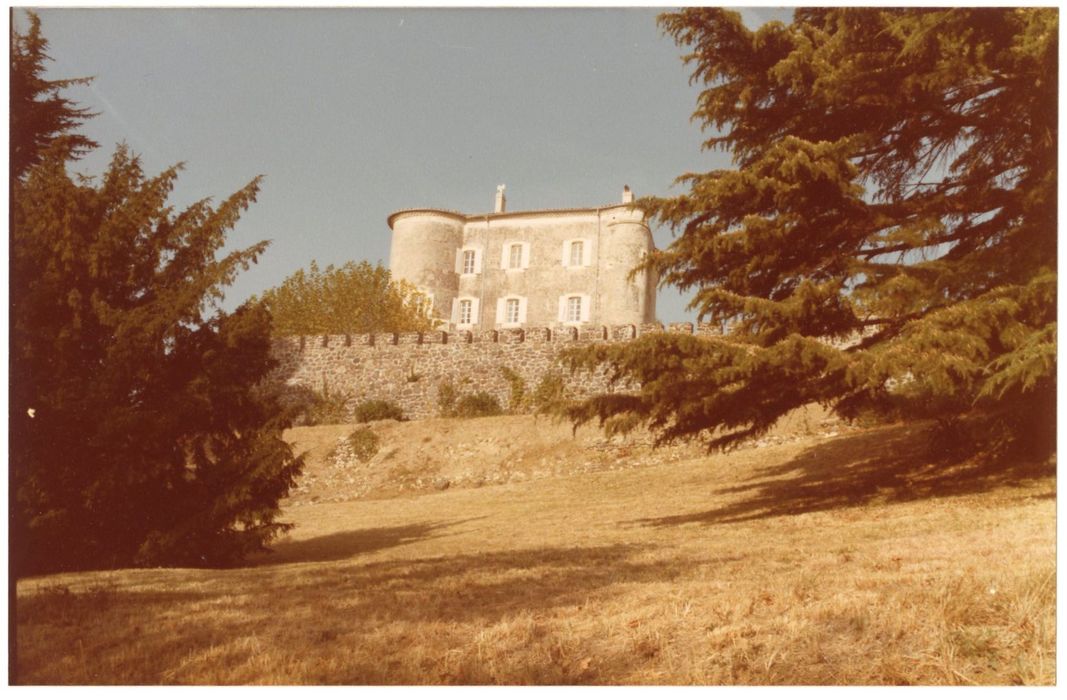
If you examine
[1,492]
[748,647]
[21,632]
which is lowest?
[21,632]

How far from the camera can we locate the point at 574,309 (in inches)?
1358

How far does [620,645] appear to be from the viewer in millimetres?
4043

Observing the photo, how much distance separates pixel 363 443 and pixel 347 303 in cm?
599

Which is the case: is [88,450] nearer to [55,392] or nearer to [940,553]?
[55,392]

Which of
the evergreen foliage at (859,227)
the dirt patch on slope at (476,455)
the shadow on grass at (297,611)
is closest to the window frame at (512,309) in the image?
the dirt patch on slope at (476,455)

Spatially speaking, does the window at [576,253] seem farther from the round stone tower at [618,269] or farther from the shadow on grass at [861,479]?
the shadow on grass at [861,479]

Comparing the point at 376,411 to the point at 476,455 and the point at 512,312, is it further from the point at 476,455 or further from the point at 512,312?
the point at 512,312

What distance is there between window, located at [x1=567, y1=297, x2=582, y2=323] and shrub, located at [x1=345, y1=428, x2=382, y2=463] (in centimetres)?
1491

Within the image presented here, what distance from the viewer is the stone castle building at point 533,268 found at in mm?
34062

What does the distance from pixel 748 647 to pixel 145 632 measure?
3235 mm

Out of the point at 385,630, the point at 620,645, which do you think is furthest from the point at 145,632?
the point at 620,645

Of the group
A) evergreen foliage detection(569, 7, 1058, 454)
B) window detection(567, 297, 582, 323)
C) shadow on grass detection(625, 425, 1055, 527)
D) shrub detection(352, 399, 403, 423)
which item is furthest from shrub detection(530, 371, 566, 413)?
evergreen foliage detection(569, 7, 1058, 454)

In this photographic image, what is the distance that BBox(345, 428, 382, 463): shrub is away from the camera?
64.9ft

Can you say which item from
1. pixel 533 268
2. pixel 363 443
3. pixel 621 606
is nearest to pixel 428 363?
pixel 363 443
